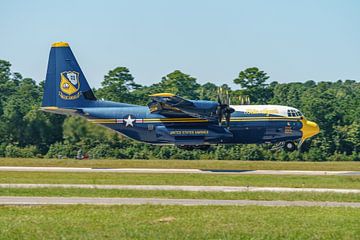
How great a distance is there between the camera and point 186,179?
4231 cm

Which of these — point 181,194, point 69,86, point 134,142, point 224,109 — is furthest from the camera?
point 134,142

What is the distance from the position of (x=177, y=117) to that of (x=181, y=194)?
25432 millimetres

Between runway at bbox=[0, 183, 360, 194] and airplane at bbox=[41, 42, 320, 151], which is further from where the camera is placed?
airplane at bbox=[41, 42, 320, 151]

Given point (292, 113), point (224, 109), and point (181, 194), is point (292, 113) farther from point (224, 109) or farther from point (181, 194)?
point (181, 194)

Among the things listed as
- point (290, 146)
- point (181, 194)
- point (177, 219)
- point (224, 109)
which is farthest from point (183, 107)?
point (177, 219)

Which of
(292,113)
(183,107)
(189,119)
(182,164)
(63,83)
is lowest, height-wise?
(182,164)

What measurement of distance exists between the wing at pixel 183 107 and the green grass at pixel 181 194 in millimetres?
21195

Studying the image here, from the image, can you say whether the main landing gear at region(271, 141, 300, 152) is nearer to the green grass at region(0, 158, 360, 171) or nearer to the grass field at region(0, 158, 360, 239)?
the green grass at region(0, 158, 360, 171)

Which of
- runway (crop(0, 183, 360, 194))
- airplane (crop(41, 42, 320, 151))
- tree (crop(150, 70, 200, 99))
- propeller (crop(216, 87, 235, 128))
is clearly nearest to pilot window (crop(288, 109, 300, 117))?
airplane (crop(41, 42, 320, 151))

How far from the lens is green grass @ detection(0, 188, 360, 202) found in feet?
98.7

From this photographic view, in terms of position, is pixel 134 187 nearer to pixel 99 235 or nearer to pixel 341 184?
pixel 341 184

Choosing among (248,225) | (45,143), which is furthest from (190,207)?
(45,143)

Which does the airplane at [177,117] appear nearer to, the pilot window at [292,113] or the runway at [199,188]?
the pilot window at [292,113]

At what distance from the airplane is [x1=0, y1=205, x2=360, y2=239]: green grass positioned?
29277 mm
